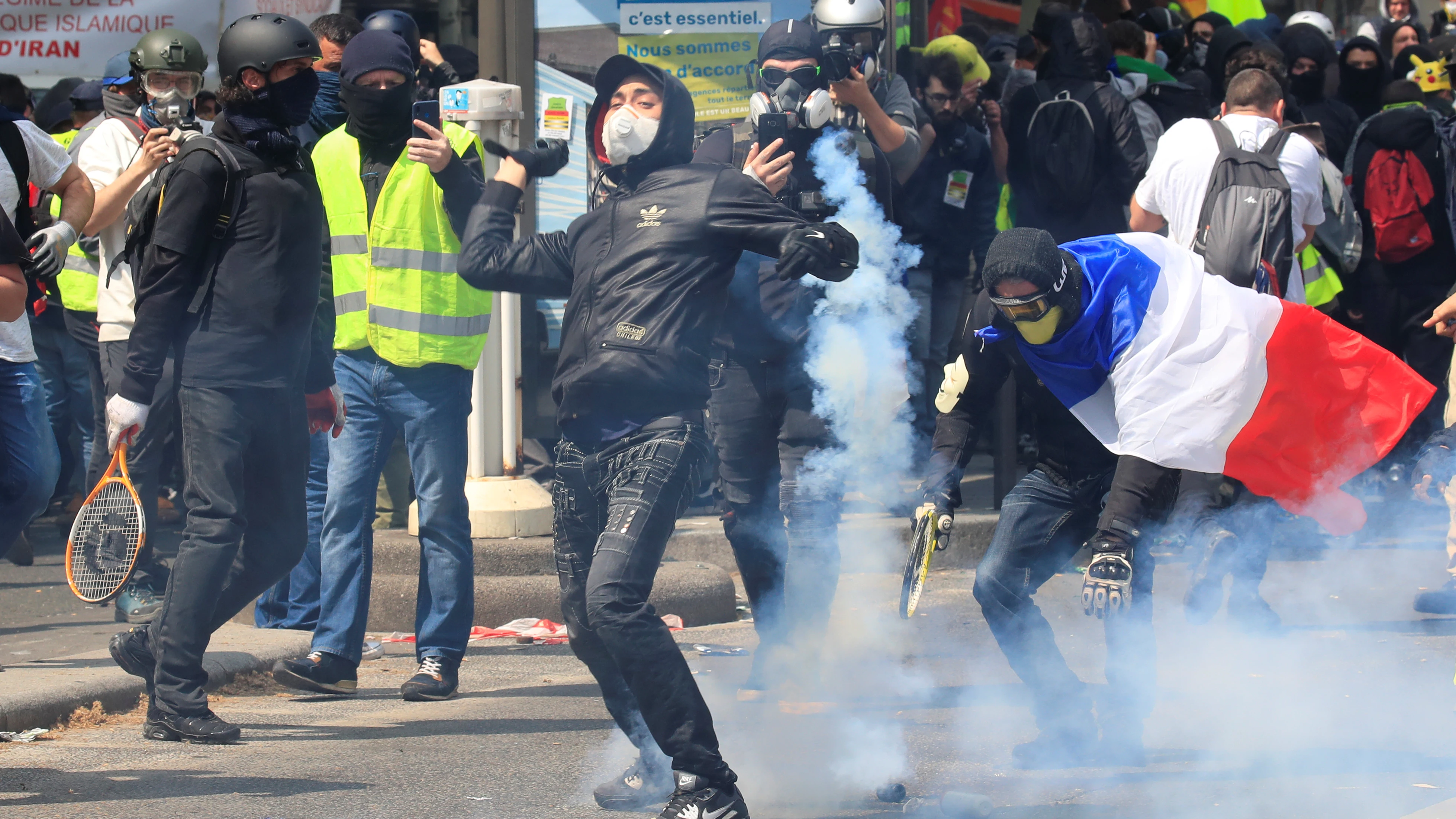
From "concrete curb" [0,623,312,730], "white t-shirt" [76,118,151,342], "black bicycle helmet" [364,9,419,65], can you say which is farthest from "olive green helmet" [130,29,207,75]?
"concrete curb" [0,623,312,730]

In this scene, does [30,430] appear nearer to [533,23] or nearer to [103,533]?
[103,533]

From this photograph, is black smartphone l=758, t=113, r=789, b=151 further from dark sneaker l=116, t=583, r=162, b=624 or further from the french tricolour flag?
dark sneaker l=116, t=583, r=162, b=624

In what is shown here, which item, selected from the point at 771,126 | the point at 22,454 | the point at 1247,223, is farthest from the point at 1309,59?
the point at 22,454

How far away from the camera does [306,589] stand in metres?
5.98

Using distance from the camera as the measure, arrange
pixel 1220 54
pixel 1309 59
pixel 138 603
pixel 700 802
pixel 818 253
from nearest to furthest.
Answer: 1. pixel 700 802
2. pixel 818 253
3. pixel 138 603
4. pixel 1309 59
5. pixel 1220 54

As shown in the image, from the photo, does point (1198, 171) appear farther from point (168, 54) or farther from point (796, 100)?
point (168, 54)

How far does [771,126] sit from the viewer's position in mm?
4977

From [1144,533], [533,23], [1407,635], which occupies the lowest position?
[1407,635]

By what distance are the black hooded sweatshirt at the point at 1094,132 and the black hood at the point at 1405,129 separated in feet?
3.90

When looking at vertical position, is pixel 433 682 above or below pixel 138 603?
above

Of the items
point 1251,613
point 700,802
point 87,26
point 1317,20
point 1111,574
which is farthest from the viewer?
point 1317,20

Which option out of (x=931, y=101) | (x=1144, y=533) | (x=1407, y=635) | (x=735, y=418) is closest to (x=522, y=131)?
(x=931, y=101)

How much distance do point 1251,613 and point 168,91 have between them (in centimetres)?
444

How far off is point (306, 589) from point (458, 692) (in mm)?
1012
